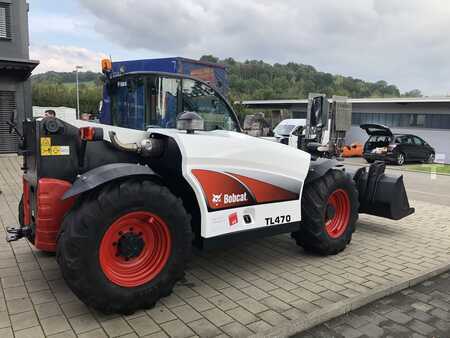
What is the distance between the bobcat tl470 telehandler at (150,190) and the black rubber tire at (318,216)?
16 mm

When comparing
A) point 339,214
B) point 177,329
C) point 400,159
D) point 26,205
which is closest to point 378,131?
point 400,159

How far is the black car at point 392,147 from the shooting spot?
19.5m

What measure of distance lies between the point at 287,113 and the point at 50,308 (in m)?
30.1

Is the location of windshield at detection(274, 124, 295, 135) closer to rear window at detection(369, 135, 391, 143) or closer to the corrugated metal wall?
rear window at detection(369, 135, 391, 143)

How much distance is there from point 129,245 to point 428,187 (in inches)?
442

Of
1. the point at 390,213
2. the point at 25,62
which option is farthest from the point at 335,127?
the point at 25,62

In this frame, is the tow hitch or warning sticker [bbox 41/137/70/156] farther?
the tow hitch

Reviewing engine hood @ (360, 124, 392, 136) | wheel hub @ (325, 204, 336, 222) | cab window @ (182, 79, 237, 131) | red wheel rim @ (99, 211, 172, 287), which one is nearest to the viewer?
red wheel rim @ (99, 211, 172, 287)

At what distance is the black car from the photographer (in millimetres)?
19500

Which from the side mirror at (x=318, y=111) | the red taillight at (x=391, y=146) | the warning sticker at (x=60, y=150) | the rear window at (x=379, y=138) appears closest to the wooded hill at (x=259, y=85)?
the rear window at (x=379, y=138)

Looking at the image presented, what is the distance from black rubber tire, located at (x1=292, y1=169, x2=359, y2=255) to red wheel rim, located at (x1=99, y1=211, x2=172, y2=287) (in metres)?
1.96

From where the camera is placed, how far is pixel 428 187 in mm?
12211

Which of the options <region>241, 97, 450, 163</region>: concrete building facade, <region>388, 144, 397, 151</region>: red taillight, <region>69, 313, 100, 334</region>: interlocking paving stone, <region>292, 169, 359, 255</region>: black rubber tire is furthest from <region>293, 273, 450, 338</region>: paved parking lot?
<region>241, 97, 450, 163</region>: concrete building facade

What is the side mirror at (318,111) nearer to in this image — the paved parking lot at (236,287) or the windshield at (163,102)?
the paved parking lot at (236,287)
